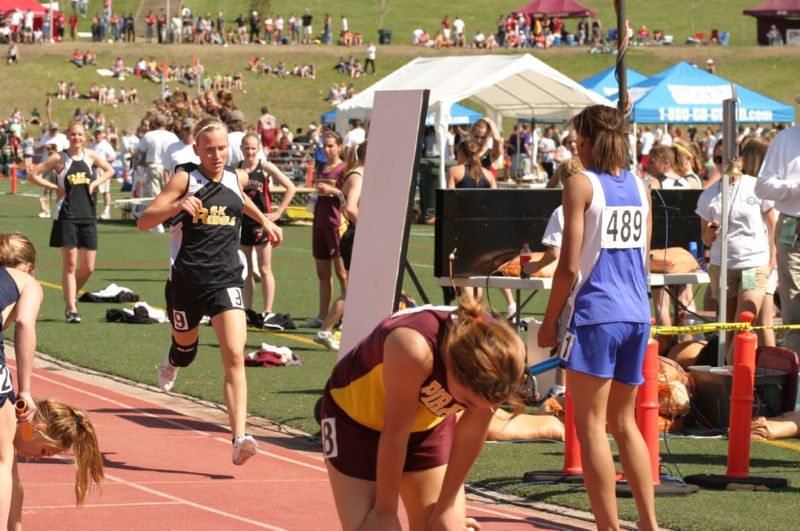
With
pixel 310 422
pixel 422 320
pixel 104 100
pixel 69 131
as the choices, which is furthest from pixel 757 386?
pixel 104 100

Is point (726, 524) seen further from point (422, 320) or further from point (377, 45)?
point (377, 45)

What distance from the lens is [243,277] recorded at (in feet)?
27.7

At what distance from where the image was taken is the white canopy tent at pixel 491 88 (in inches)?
1036

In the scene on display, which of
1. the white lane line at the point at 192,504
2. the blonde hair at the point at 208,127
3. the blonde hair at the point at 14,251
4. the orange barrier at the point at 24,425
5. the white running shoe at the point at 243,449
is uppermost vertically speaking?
the blonde hair at the point at 208,127

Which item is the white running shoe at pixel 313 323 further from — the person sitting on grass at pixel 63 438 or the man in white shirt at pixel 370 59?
the man in white shirt at pixel 370 59

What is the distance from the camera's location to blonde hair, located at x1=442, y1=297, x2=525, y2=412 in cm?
396

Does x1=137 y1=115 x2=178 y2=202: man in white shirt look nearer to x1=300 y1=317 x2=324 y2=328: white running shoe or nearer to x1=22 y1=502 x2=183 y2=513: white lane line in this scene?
x1=300 y1=317 x2=324 y2=328: white running shoe

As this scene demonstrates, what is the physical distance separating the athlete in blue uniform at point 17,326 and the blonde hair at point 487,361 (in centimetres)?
213

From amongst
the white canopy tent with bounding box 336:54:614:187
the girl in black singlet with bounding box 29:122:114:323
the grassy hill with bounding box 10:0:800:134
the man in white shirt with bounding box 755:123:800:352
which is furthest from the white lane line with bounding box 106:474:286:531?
the grassy hill with bounding box 10:0:800:134

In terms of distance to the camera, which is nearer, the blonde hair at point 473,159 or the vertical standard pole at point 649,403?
the vertical standard pole at point 649,403

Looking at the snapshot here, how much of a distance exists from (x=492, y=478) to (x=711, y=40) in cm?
7724

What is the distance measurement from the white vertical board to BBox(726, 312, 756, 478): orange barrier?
186cm

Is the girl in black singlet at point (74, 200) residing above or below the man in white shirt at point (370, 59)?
below

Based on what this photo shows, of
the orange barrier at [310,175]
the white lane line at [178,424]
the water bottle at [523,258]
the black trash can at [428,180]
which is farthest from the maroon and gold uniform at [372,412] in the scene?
the orange barrier at [310,175]
